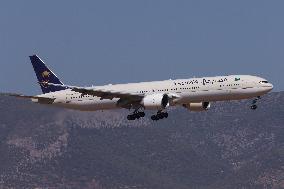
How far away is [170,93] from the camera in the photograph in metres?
138

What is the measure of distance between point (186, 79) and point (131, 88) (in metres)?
11.1

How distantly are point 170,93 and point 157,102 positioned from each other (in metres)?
2.93

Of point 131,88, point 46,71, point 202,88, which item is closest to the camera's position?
point 202,88

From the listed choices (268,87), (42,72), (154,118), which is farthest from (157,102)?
(42,72)

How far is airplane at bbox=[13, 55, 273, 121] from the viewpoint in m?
136

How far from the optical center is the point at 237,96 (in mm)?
136250

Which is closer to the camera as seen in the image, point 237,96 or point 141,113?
point 237,96

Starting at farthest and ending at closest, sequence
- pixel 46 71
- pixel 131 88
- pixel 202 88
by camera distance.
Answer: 1. pixel 46 71
2. pixel 131 88
3. pixel 202 88

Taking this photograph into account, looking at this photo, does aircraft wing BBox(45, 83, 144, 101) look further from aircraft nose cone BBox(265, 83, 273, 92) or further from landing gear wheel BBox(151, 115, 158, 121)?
aircraft nose cone BBox(265, 83, 273, 92)

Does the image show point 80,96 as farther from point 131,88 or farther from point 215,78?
point 215,78

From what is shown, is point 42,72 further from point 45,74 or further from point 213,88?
point 213,88

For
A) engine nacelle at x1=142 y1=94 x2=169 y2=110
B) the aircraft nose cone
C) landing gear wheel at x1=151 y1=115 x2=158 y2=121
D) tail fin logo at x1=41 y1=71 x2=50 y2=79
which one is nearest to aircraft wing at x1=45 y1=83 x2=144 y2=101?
engine nacelle at x1=142 y1=94 x2=169 y2=110

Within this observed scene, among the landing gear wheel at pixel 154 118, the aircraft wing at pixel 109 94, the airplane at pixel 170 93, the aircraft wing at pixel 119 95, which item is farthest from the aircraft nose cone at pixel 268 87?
the aircraft wing at pixel 109 94

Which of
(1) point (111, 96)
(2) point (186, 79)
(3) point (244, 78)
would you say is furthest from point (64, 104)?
(3) point (244, 78)
